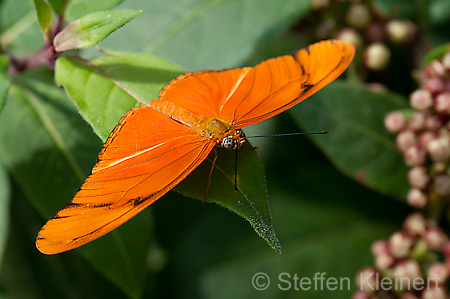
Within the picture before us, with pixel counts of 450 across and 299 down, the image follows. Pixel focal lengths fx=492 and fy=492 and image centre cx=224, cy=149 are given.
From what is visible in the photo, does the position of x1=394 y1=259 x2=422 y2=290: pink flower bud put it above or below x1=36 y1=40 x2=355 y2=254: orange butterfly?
below

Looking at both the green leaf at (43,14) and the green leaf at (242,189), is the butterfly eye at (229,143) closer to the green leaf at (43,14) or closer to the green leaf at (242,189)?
the green leaf at (242,189)

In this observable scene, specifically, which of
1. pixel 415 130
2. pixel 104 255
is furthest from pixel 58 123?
pixel 415 130

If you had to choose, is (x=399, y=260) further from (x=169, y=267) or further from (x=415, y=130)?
(x=169, y=267)

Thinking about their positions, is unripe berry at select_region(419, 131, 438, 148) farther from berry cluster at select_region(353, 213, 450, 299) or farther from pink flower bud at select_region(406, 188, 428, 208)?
berry cluster at select_region(353, 213, 450, 299)

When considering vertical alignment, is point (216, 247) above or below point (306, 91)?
below

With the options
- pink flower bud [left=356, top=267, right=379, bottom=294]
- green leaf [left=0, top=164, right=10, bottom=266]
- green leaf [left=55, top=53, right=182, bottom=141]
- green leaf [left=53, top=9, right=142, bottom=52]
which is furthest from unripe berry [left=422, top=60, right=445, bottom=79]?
green leaf [left=0, top=164, right=10, bottom=266]
